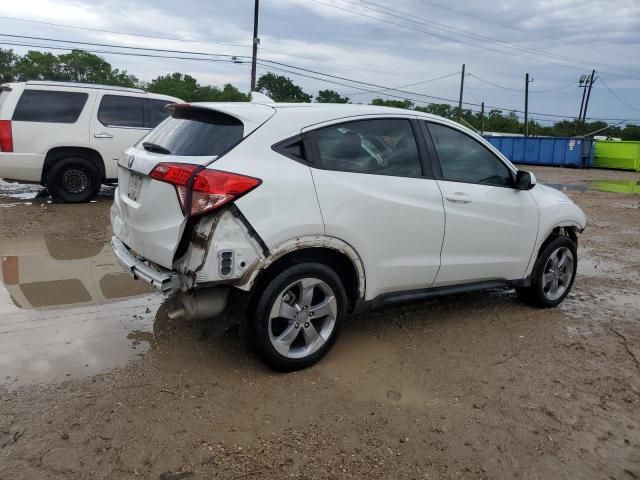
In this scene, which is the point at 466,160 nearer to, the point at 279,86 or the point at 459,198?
the point at 459,198

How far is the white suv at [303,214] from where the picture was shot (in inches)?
127

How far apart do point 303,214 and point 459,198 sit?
1.47 m

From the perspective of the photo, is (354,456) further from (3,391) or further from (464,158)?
(464,158)

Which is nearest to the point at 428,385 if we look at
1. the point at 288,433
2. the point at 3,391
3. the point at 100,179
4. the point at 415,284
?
the point at 415,284

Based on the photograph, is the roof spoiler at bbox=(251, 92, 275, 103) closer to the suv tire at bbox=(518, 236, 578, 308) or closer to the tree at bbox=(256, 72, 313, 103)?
the suv tire at bbox=(518, 236, 578, 308)

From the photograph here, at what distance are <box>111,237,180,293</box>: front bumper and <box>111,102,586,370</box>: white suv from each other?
0.01 meters

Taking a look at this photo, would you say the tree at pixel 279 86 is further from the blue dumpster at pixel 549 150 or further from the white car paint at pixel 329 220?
the white car paint at pixel 329 220

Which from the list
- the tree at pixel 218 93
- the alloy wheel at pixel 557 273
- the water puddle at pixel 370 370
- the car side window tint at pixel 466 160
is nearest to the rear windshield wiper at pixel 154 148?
the water puddle at pixel 370 370

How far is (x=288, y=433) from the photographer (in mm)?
2992

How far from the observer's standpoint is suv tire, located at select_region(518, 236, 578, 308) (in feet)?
16.6

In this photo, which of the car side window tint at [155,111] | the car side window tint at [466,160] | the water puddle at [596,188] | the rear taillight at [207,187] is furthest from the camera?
the water puddle at [596,188]

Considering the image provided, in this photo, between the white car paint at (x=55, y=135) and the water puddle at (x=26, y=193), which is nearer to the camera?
the white car paint at (x=55, y=135)

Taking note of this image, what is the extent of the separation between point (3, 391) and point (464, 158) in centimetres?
367

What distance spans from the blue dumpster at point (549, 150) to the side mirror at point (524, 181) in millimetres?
29943
